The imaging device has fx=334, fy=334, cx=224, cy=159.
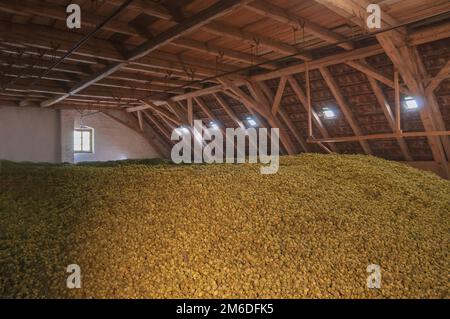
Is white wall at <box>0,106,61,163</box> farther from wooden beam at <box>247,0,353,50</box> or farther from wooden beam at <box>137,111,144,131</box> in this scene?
wooden beam at <box>247,0,353,50</box>

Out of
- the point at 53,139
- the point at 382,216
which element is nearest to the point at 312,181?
the point at 382,216

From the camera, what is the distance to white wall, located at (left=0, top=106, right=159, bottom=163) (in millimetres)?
10789

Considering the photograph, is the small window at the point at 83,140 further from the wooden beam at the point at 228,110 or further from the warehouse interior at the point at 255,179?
the wooden beam at the point at 228,110

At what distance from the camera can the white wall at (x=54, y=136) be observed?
1079cm

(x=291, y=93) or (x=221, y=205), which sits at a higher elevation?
(x=291, y=93)

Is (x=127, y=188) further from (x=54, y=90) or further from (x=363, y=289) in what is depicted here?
(x=54, y=90)

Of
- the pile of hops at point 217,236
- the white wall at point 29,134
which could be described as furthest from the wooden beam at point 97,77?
the white wall at point 29,134

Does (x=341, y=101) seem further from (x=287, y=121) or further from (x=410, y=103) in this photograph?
(x=287, y=121)

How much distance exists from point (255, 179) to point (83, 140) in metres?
10.1

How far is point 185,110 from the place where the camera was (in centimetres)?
1058

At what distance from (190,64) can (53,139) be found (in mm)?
7162

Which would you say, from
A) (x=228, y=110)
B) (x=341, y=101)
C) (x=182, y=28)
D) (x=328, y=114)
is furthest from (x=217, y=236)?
(x=228, y=110)

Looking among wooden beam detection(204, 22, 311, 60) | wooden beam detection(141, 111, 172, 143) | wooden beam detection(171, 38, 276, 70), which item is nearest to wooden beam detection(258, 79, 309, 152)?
wooden beam detection(171, 38, 276, 70)

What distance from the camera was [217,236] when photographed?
276 cm
